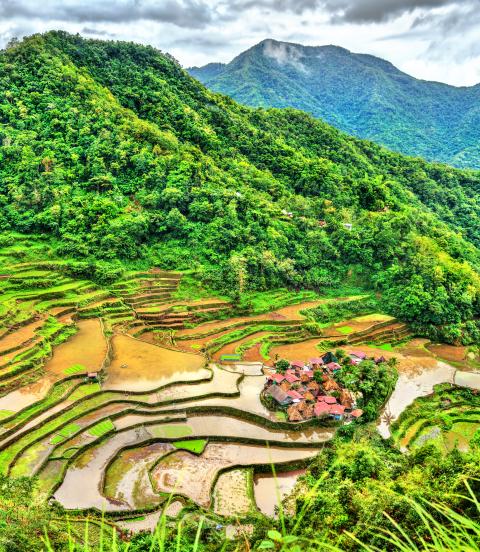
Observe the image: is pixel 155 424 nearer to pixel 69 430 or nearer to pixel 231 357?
pixel 69 430

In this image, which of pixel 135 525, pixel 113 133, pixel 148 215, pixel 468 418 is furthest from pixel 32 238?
pixel 468 418

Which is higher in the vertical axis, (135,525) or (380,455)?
(380,455)

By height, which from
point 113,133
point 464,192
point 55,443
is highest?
point 113,133

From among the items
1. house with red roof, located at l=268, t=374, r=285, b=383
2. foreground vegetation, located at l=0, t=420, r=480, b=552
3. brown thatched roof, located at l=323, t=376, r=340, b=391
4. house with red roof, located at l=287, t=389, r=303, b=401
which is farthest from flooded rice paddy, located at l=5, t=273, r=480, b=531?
brown thatched roof, located at l=323, t=376, r=340, b=391

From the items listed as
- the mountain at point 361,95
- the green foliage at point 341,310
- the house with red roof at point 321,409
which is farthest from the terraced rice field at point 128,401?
the mountain at point 361,95

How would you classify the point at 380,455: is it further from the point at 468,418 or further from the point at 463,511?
Result: the point at 468,418

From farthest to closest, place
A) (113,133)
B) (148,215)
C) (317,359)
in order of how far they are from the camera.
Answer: (113,133), (148,215), (317,359)
